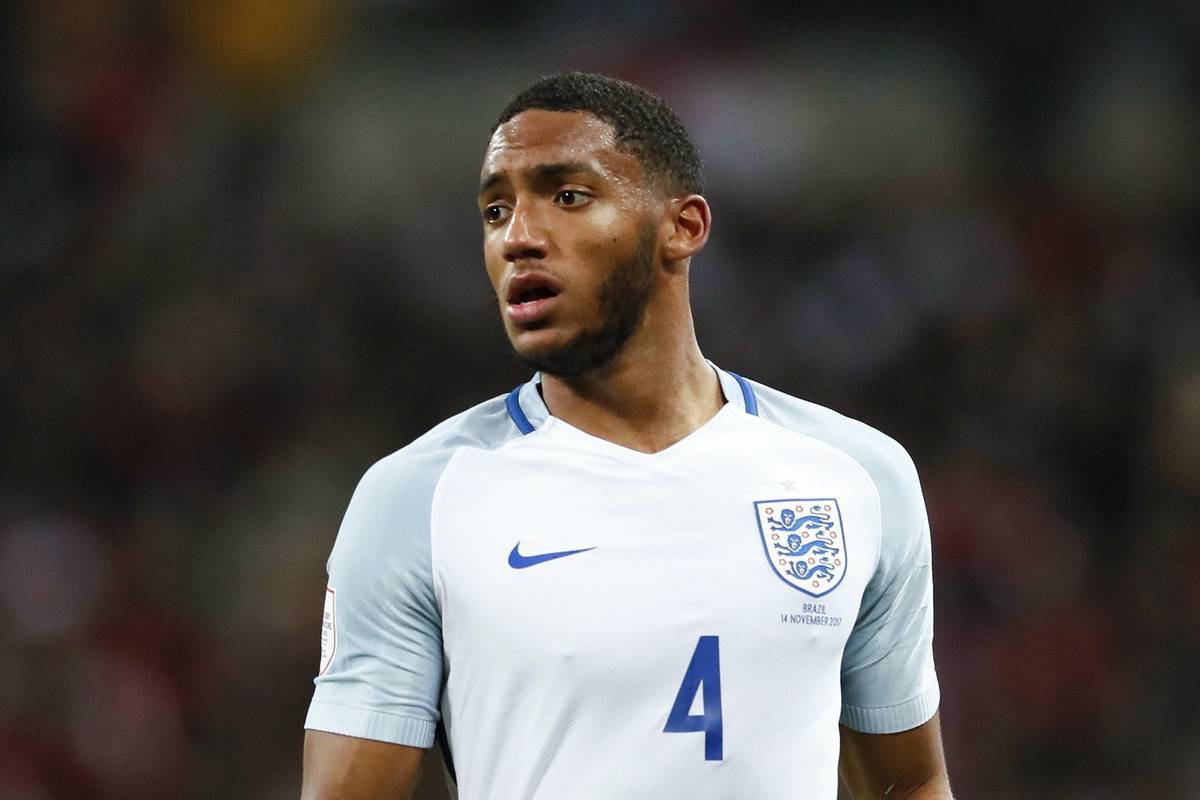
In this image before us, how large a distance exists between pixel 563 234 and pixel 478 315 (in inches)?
216

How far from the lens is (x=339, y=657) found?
2639 mm

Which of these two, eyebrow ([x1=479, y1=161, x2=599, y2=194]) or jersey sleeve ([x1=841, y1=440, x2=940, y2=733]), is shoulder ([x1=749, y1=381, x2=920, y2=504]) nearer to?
jersey sleeve ([x1=841, y1=440, x2=940, y2=733])

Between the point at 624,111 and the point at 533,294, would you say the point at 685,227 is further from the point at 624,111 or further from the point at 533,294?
the point at 533,294

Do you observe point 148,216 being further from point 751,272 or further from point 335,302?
point 751,272

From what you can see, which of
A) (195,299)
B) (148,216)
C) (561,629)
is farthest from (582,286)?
(148,216)

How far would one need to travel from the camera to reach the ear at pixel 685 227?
2895 millimetres

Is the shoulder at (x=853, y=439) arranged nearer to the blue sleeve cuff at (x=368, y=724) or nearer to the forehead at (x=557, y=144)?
the forehead at (x=557, y=144)

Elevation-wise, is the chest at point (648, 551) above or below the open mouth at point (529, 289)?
below

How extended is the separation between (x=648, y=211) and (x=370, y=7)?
7173mm

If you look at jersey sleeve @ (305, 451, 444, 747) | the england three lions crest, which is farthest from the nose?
the england three lions crest

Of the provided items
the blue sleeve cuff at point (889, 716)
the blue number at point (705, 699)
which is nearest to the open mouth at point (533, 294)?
the blue number at point (705, 699)

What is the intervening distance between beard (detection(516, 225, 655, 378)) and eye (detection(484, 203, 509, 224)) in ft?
0.69

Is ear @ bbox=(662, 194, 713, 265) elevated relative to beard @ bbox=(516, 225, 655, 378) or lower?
elevated

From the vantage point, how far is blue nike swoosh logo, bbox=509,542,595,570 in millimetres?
2631
